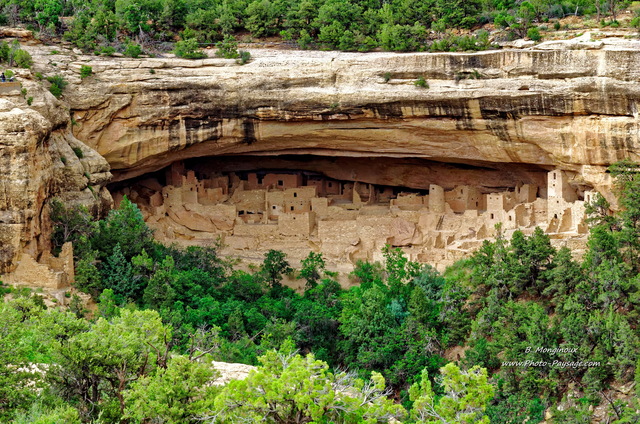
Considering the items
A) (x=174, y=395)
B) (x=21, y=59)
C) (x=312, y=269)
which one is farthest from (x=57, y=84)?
(x=174, y=395)

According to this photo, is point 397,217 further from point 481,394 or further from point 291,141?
point 481,394

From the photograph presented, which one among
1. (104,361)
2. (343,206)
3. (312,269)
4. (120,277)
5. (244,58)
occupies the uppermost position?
(244,58)

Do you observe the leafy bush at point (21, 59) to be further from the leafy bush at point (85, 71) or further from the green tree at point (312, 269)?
the green tree at point (312, 269)

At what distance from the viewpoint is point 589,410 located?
20.6 metres

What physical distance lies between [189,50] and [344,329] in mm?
8297

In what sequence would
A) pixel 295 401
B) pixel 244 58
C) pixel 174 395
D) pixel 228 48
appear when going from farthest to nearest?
pixel 228 48, pixel 244 58, pixel 174 395, pixel 295 401

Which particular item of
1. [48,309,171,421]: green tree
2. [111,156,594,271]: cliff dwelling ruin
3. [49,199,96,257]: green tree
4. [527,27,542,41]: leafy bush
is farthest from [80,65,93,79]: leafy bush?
[48,309,171,421]: green tree

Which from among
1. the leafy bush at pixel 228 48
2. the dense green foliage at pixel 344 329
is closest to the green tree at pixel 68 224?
the dense green foliage at pixel 344 329

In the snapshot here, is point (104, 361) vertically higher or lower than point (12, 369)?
higher

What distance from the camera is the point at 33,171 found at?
923 inches

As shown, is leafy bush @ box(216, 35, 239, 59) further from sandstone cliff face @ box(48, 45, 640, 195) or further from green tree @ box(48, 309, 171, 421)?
green tree @ box(48, 309, 171, 421)

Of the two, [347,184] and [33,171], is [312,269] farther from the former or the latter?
[33,171]

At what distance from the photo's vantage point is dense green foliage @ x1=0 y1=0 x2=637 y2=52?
95.3 ft

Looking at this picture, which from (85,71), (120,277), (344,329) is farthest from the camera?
(85,71)
